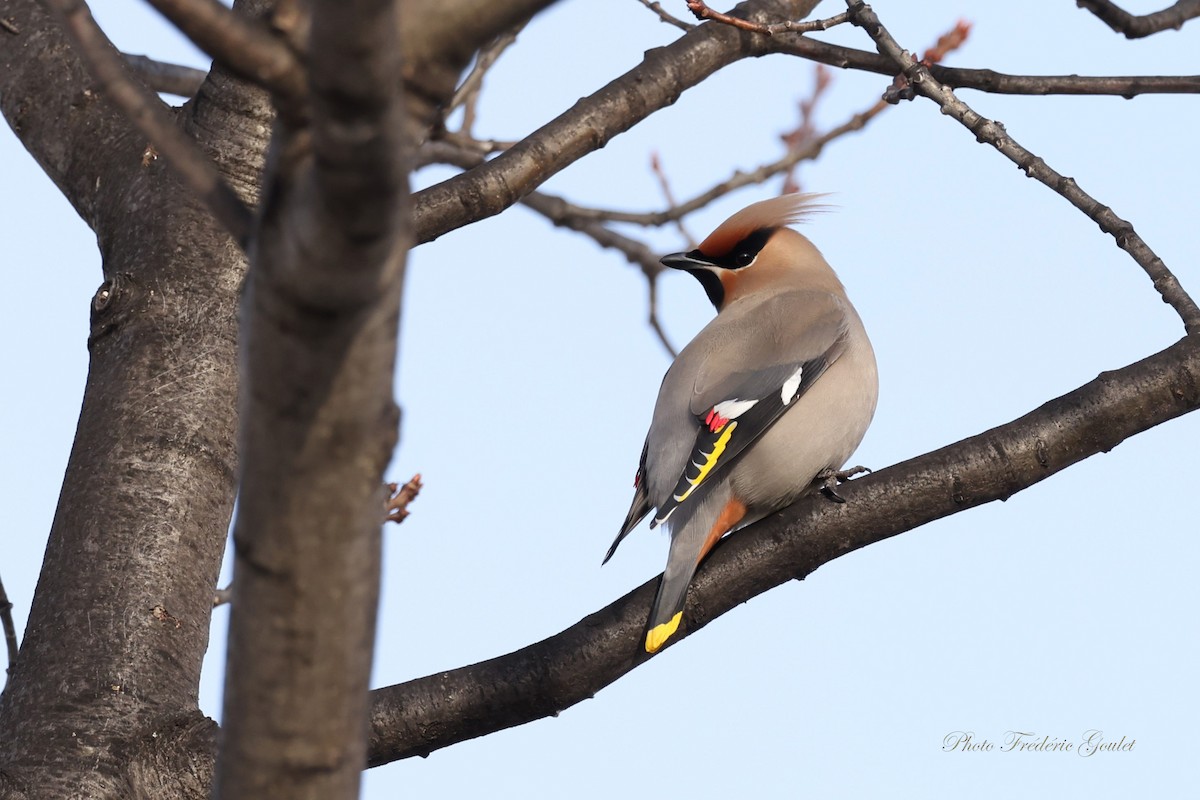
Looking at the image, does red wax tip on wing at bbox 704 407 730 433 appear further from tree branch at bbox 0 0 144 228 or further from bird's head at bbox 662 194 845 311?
tree branch at bbox 0 0 144 228

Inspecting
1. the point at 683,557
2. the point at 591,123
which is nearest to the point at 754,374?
the point at 591,123

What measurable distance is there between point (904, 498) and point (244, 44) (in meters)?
1.79

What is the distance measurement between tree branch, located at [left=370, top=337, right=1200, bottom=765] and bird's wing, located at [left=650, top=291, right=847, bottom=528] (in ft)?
1.78

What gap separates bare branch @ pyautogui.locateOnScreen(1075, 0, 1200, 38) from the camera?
2287 millimetres

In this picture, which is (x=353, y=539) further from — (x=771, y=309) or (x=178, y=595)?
(x=771, y=309)

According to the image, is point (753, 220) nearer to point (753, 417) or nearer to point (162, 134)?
point (753, 417)

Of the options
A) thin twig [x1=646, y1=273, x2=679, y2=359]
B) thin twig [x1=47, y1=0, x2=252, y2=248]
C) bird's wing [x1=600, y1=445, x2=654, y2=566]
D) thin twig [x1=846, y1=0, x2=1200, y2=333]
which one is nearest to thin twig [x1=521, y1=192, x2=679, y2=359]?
thin twig [x1=646, y1=273, x2=679, y2=359]

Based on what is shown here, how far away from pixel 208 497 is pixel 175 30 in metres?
1.80

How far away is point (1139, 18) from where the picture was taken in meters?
2.32

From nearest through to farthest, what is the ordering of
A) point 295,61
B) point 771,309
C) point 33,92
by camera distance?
point 295,61
point 33,92
point 771,309

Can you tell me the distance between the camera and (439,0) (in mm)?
1137

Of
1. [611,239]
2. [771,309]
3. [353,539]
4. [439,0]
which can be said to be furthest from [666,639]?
[611,239]

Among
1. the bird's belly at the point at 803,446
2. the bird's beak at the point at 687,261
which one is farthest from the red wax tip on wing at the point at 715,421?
the bird's beak at the point at 687,261

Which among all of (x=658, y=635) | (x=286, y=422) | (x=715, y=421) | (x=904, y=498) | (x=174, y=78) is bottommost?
(x=286, y=422)
